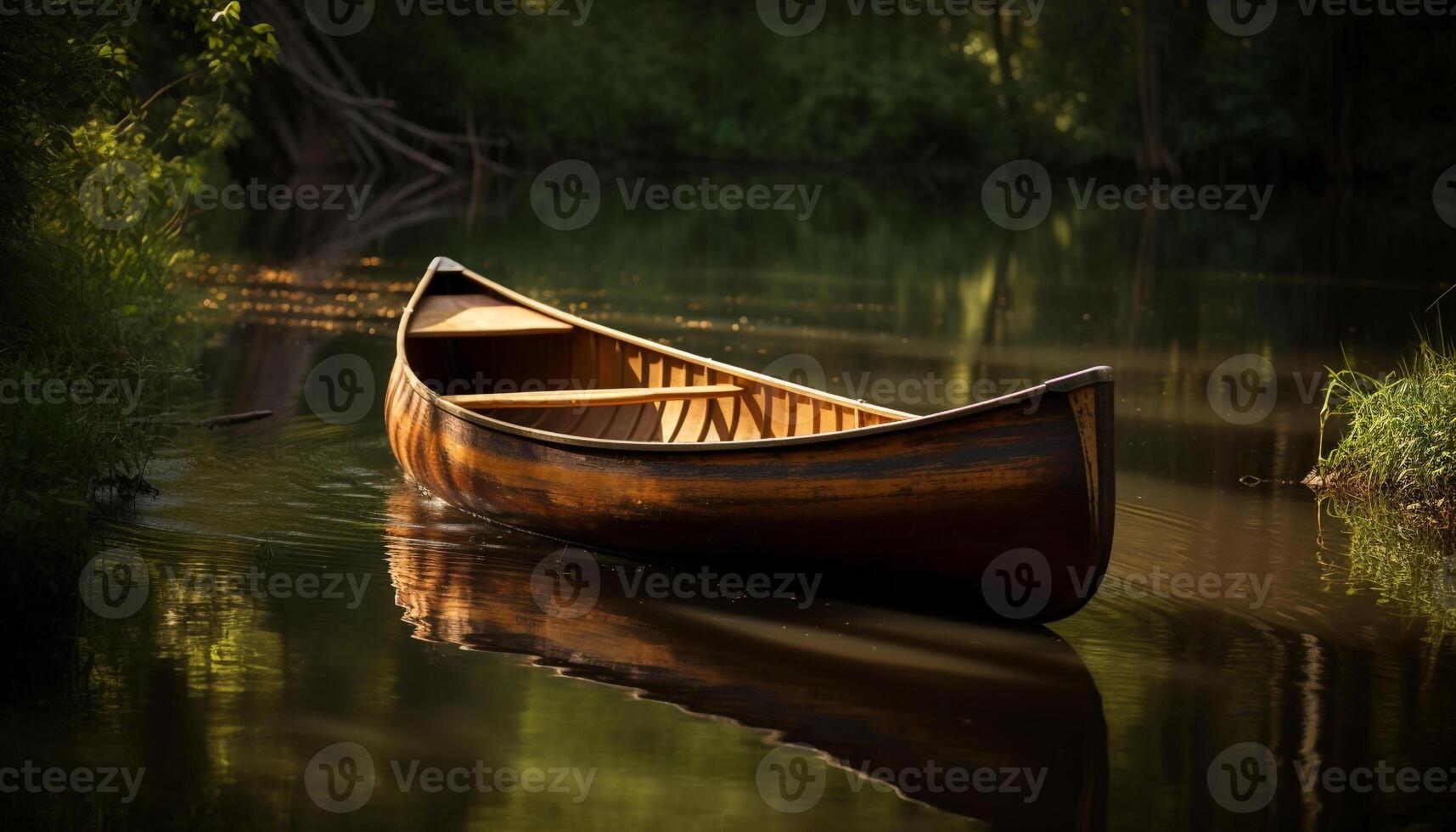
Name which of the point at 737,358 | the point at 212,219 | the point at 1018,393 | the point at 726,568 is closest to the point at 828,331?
the point at 737,358

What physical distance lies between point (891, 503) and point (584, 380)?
12.5ft

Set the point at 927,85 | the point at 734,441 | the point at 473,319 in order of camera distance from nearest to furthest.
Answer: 1. the point at 734,441
2. the point at 473,319
3. the point at 927,85

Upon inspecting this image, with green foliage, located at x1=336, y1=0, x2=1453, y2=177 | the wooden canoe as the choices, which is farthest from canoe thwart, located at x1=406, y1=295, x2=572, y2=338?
green foliage, located at x1=336, y1=0, x2=1453, y2=177

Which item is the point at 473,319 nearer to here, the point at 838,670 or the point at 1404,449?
the point at 838,670

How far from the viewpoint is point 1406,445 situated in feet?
28.3

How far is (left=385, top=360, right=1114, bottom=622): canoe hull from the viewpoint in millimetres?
5945

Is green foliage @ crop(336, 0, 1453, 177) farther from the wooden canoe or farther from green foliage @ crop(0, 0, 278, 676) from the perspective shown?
green foliage @ crop(0, 0, 278, 676)

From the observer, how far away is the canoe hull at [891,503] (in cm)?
595

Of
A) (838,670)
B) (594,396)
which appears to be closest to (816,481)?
(838,670)

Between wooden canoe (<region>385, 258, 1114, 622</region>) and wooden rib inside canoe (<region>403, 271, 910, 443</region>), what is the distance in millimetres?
18

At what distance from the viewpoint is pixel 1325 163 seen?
129ft

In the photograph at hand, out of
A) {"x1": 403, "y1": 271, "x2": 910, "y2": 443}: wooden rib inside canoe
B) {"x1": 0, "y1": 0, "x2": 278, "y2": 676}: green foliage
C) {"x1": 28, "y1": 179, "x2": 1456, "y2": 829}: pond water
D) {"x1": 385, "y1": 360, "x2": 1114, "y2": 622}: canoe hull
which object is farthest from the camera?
{"x1": 403, "y1": 271, "x2": 910, "y2": 443}: wooden rib inside canoe

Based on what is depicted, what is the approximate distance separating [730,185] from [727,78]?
1021 cm

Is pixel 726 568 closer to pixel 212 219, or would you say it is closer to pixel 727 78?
pixel 212 219
